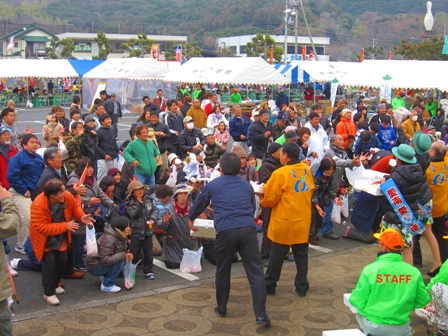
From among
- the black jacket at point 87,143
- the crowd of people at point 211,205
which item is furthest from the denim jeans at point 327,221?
the black jacket at point 87,143

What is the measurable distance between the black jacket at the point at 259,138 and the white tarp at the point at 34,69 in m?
16.3

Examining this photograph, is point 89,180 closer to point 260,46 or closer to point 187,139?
point 187,139

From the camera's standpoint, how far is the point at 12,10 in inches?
5694

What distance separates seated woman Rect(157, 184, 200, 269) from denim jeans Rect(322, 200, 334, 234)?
7.75ft

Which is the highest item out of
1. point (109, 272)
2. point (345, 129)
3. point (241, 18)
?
point (241, 18)

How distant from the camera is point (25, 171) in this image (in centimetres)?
777

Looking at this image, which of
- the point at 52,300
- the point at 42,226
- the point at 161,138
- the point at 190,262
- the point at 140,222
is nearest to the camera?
the point at 42,226

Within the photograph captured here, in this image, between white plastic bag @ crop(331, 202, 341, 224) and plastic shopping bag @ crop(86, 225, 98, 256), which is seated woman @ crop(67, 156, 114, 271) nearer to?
plastic shopping bag @ crop(86, 225, 98, 256)

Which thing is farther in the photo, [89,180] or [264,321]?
[89,180]

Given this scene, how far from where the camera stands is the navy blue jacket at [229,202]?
5.70m

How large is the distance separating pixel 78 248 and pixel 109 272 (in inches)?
34.8

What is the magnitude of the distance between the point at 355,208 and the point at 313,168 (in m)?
0.97

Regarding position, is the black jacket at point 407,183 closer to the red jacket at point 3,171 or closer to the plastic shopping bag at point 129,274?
the plastic shopping bag at point 129,274

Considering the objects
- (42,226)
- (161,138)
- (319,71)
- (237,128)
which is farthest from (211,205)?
(319,71)
